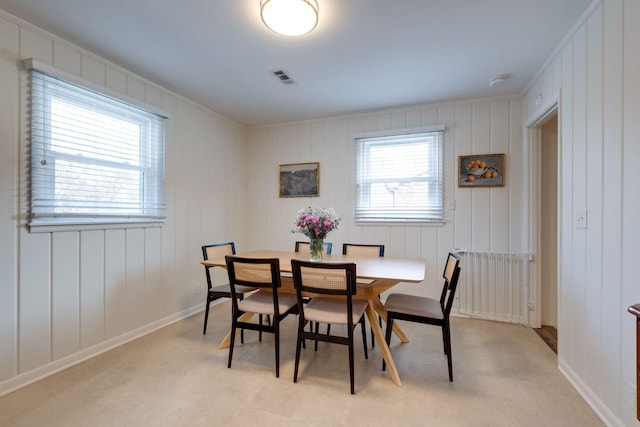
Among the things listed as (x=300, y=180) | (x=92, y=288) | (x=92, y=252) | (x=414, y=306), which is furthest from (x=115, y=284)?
(x=414, y=306)

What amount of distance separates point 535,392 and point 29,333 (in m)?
3.47

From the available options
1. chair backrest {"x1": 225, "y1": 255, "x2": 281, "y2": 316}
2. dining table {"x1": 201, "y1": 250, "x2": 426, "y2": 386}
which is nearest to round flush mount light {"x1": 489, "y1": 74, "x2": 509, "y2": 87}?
dining table {"x1": 201, "y1": 250, "x2": 426, "y2": 386}

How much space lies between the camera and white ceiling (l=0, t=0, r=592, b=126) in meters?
1.84

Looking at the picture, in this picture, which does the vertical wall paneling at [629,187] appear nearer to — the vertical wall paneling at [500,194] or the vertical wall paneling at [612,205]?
the vertical wall paneling at [612,205]

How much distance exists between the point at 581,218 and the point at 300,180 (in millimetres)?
3016

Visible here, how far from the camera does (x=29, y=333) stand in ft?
6.58

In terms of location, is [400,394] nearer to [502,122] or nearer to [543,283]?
[543,283]

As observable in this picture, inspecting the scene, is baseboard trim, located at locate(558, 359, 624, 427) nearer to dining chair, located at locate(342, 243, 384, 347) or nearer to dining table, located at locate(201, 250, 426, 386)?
dining table, located at locate(201, 250, 426, 386)

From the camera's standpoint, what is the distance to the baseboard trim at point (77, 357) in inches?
75.5

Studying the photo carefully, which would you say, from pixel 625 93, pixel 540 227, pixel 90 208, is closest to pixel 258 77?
pixel 90 208

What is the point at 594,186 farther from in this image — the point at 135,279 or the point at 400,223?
the point at 135,279

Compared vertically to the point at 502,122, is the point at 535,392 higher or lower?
lower

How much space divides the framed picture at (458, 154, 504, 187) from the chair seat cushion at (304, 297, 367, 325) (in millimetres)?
2053

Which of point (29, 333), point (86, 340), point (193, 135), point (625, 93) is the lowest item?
point (86, 340)
